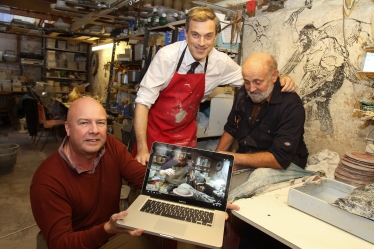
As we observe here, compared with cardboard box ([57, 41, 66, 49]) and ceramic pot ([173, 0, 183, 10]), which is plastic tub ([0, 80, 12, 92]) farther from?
ceramic pot ([173, 0, 183, 10])

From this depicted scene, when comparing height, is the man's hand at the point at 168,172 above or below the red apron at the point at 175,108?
below

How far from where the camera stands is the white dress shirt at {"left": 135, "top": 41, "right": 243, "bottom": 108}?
1.99 meters

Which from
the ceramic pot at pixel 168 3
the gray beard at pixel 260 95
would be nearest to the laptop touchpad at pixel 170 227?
the gray beard at pixel 260 95

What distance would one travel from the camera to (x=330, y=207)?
4.10 feet

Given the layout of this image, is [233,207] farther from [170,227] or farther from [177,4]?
[177,4]

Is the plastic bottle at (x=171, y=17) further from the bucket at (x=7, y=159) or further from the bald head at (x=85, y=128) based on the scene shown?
the bucket at (x=7, y=159)

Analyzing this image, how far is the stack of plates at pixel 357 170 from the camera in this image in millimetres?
1629

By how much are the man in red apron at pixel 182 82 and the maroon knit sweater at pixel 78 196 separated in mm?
230

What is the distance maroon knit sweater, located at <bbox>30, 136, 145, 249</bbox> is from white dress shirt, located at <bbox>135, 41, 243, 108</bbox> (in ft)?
1.61

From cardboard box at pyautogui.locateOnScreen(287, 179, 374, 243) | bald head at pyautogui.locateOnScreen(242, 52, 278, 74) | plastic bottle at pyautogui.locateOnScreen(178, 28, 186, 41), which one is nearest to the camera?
cardboard box at pyautogui.locateOnScreen(287, 179, 374, 243)

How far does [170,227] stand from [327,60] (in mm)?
1853

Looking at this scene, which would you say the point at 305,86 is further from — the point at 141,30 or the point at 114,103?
the point at 114,103

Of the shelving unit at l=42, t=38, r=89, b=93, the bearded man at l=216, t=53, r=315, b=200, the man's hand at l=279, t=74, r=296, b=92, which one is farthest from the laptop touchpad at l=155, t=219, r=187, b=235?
the shelving unit at l=42, t=38, r=89, b=93

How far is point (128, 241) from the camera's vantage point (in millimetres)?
1599
